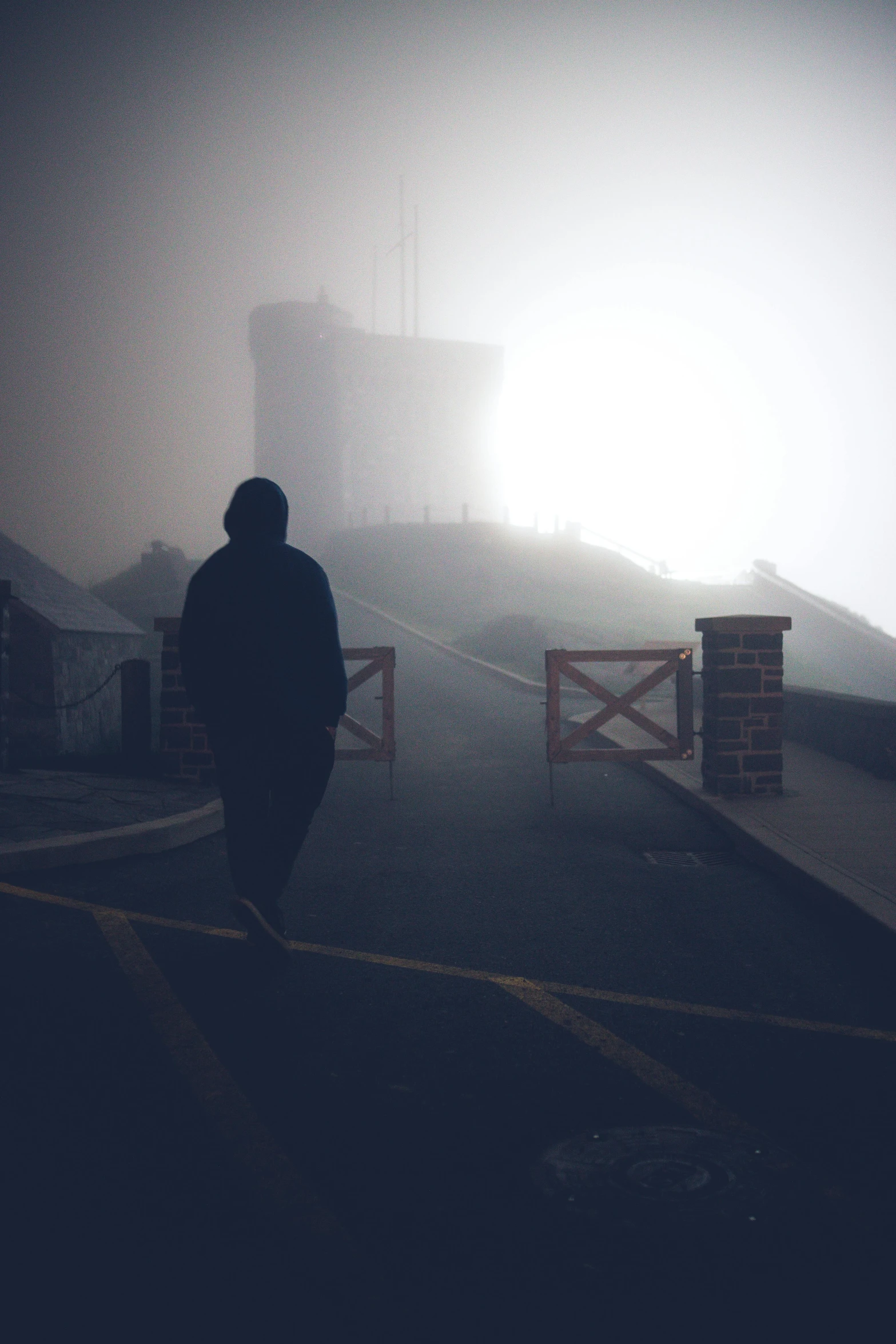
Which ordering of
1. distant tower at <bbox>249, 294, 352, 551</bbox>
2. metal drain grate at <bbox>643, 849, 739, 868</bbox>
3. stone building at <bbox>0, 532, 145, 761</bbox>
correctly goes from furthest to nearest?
distant tower at <bbox>249, 294, 352, 551</bbox>, stone building at <bbox>0, 532, 145, 761</bbox>, metal drain grate at <bbox>643, 849, 739, 868</bbox>

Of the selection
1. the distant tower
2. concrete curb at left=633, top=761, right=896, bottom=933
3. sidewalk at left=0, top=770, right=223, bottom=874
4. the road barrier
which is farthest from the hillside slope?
sidewalk at left=0, top=770, right=223, bottom=874

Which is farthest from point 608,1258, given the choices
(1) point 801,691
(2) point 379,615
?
(2) point 379,615

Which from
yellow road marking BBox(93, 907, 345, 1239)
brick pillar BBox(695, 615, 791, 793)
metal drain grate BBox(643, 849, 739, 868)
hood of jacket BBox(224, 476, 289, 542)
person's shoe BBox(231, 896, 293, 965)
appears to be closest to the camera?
yellow road marking BBox(93, 907, 345, 1239)

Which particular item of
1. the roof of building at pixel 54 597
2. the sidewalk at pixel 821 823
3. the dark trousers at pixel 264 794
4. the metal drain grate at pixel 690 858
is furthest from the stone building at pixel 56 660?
the dark trousers at pixel 264 794

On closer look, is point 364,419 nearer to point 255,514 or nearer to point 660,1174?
point 255,514

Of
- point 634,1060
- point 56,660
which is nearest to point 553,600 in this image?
point 56,660

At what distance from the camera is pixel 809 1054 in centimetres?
318

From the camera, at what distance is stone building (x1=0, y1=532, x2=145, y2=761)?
22.8 meters

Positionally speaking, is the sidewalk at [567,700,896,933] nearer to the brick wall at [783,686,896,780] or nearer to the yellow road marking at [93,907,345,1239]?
the brick wall at [783,686,896,780]

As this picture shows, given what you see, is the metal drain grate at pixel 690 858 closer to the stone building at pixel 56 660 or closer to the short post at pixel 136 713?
the short post at pixel 136 713

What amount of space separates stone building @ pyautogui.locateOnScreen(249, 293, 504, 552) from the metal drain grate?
54.9 meters

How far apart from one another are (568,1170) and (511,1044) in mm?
839

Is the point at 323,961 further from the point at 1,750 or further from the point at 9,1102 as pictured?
the point at 1,750

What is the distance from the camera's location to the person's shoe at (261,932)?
3982mm
